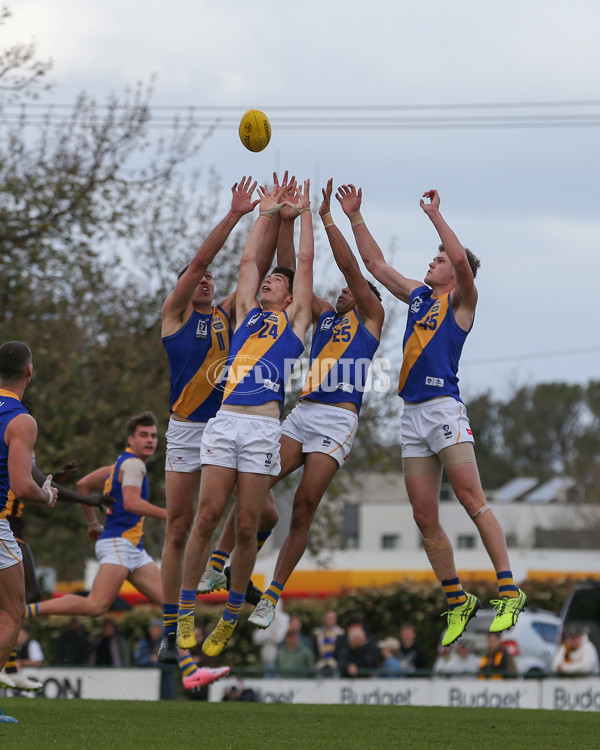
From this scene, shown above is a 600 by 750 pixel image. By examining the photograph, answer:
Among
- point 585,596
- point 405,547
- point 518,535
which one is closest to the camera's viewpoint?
point 585,596

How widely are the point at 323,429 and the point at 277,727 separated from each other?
2.75 m

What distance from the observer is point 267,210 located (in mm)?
10938

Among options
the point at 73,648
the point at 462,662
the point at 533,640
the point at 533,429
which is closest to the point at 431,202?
the point at 462,662

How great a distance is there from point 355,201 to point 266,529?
335 centimetres

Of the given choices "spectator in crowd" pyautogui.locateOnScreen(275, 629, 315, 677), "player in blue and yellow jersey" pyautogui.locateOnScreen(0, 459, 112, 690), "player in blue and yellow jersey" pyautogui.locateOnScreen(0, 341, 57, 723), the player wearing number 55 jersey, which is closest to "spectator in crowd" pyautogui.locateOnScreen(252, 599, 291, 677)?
"spectator in crowd" pyautogui.locateOnScreen(275, 629, 315, 677)

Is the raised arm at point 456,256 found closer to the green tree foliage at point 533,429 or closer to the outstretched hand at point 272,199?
the outstretched hand at point 272,199

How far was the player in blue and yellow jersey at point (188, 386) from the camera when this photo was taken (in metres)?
10.9

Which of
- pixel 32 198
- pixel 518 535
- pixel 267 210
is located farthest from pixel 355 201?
pixel 518 535

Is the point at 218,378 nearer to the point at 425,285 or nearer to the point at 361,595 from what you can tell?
the point at 425,285

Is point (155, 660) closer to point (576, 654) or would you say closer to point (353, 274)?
point (576, 654)

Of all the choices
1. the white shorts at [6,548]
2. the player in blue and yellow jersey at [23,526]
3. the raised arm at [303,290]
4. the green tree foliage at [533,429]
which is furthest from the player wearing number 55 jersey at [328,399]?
the green tree foliage at [533,429]

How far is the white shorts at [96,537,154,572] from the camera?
13.2 m

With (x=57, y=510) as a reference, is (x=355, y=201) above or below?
above

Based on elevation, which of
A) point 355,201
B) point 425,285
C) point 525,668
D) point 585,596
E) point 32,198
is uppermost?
point 32,198
